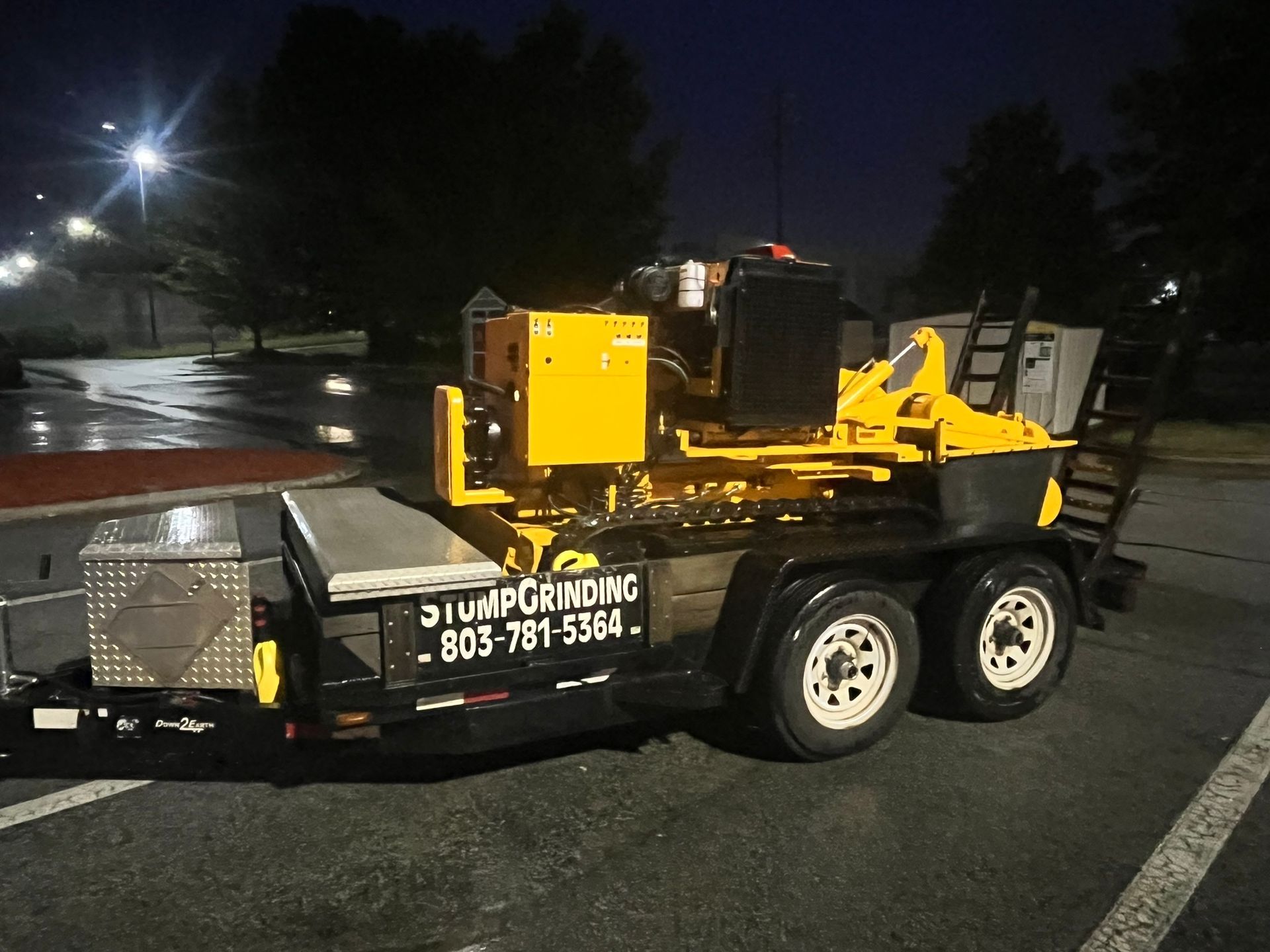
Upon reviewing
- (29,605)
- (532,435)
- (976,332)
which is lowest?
(29,605)

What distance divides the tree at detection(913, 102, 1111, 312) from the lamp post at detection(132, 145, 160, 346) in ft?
118

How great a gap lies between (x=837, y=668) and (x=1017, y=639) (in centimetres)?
117

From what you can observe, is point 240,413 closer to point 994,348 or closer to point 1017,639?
point 994,348

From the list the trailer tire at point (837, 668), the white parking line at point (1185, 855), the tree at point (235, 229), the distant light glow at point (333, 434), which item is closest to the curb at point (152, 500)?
the distant light glow at point (333, 434)

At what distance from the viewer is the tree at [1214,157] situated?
810 inches

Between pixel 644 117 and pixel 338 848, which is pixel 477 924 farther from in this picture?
pixel 644 117

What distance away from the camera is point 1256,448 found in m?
16.8

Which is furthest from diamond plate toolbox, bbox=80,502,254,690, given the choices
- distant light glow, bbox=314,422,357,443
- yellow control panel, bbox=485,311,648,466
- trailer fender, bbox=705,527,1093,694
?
distant light glow, bbox=314,422,357,443

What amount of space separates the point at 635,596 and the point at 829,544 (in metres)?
0.97

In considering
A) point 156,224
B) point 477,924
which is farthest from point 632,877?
point 156,224

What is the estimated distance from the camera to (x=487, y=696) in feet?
12.9

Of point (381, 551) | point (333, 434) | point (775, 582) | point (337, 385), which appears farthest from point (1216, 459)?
point (337, 385)

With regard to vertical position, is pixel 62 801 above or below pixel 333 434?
above

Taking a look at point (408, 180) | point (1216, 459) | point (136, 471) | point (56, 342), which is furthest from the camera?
point (56, 342)
